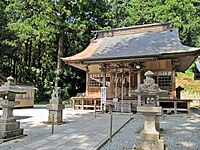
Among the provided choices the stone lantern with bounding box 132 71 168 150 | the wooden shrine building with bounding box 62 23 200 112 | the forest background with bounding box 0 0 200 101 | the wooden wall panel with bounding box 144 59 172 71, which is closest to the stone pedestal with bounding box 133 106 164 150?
the stone lantern with bounding box 132 71 168 150

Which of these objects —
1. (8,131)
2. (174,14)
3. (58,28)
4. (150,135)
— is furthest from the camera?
(174,14)

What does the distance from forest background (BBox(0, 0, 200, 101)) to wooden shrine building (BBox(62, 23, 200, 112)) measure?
239 inches

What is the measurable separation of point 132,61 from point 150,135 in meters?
7.92

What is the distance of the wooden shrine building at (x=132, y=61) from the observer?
11250 mm

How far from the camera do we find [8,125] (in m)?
5.28

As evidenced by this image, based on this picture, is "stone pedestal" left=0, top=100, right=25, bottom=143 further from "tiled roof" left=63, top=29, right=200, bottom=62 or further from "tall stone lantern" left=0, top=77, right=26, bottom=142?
"tiled roof" left=63, top=29, right=200, bottom=62

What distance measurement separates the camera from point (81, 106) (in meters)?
13.4

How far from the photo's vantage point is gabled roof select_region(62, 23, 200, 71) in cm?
1115

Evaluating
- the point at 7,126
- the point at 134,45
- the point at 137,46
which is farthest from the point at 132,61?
the point at 7,126

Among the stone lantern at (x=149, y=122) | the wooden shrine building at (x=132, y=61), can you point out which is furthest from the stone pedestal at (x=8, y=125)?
the wooden shrine building at (x=132, y=61)

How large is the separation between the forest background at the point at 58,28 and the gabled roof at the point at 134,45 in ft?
16.1

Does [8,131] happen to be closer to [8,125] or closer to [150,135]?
[8,125]

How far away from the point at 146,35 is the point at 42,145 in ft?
41.1

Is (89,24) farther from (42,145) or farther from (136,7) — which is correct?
(42,145)
